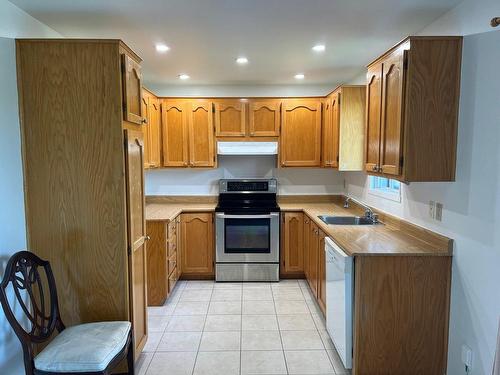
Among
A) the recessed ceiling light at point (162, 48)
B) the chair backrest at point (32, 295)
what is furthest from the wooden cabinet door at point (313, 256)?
the chair backrest at point (32, 295)

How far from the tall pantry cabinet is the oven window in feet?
6.32

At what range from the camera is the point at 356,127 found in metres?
3.55

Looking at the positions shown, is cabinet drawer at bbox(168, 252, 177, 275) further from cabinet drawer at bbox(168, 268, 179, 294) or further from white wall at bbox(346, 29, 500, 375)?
white wall at bbox(346, 29, 500, 375)

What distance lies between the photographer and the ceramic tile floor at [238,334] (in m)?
2.48

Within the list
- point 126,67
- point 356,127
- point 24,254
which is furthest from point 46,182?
point 356,127

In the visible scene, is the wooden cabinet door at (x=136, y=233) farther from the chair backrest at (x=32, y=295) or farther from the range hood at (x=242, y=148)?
the range hood at (x=242, y=148)

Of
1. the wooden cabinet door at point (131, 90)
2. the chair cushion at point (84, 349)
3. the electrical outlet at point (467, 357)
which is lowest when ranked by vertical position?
the electrical outlet at point (467, 357)

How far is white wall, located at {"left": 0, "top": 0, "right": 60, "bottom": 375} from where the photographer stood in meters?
1.93

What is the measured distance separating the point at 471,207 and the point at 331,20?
58.4 inches

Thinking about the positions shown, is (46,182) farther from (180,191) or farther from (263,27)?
(180,191)

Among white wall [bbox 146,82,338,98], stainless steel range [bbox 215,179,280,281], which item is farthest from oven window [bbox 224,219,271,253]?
white wall [bbox 146,82,338,98]

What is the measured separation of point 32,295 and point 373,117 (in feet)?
8.32

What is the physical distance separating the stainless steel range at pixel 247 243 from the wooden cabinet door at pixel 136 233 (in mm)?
1587

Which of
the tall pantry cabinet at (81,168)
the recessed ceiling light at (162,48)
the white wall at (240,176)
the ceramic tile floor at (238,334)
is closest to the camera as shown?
the tall pantry cabinet at (81,168)
